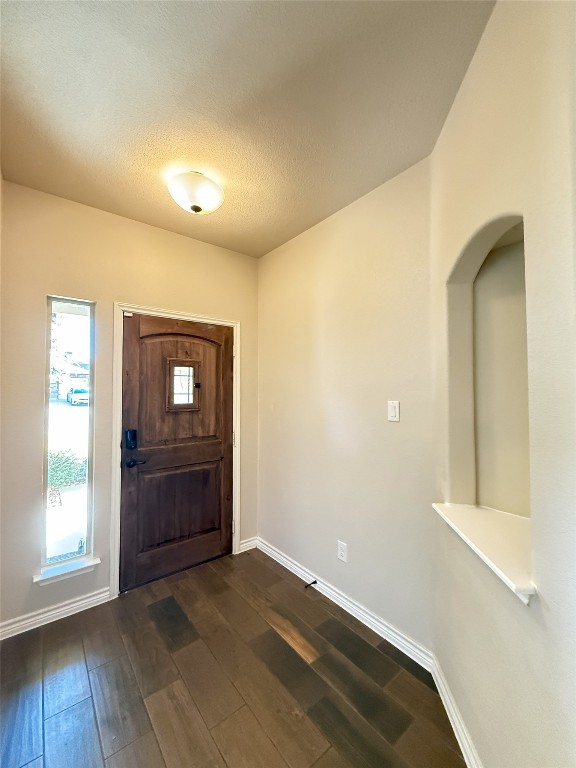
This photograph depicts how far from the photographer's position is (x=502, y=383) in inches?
49.8

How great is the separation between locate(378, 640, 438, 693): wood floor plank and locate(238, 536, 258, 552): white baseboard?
4.53 feet

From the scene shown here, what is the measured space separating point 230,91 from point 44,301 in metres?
1.62

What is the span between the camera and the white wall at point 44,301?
174 centimetres

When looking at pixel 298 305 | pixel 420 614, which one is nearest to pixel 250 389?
pixel 298 305

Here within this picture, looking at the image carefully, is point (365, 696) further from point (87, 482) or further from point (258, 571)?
point (87, 482)

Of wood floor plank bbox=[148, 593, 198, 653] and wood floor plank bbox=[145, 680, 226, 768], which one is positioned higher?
wood floor plank bbox=[145, 680, 226, 768]

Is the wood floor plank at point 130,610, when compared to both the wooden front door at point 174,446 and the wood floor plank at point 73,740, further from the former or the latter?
the wood floor plank at point 73,740

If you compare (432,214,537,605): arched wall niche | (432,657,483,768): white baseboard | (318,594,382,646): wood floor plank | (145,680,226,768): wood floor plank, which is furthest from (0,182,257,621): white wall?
(432,657,483,768): white baseboard

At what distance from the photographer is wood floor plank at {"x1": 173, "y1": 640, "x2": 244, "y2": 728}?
1.28 m

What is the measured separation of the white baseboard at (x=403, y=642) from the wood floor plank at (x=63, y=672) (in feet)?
4.55

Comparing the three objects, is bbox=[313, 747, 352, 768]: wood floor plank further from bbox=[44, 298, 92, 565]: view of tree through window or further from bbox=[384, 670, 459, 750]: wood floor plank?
bbox=[44, 298, 92, 565]: view of tree through window

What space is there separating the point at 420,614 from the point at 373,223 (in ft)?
7.46

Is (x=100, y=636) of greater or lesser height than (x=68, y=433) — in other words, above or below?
below

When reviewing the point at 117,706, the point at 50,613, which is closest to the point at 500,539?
the point at 117,706
